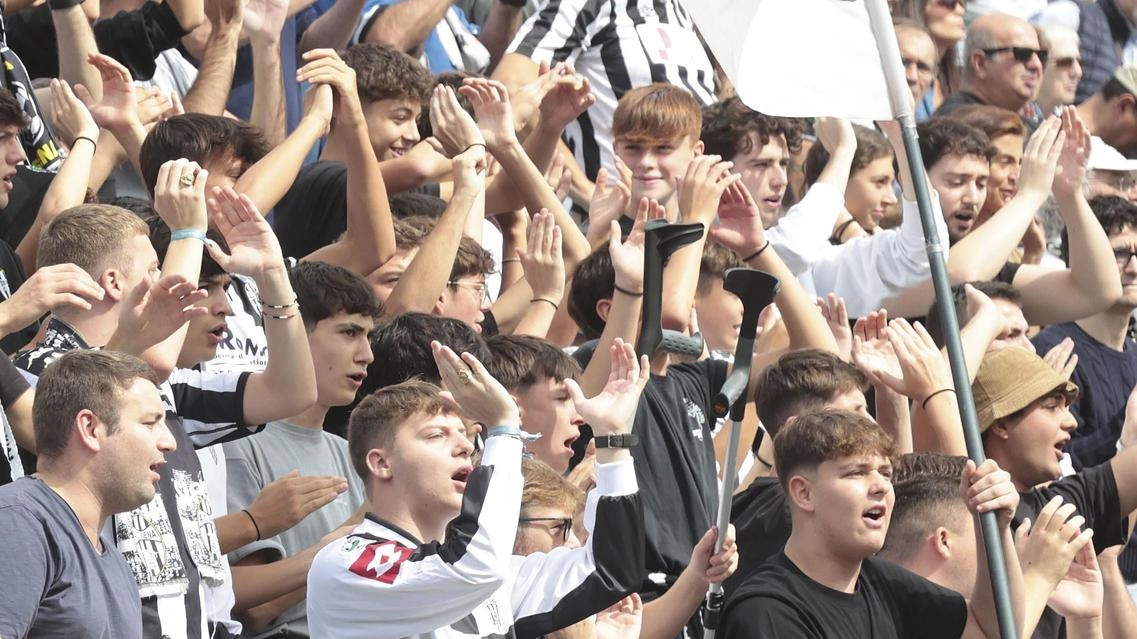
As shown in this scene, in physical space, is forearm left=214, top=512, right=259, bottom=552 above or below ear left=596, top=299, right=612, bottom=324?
above

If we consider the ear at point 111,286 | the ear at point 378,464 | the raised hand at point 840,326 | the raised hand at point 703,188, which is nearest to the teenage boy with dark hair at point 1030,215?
the raised hand at point 840,326

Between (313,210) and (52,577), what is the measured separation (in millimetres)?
2985

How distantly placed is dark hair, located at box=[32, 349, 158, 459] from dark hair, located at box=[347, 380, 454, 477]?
625 mm

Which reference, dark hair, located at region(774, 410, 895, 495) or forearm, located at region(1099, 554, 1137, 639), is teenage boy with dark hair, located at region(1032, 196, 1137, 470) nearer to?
forearm, located at region(1099, 554, 1137, 639)

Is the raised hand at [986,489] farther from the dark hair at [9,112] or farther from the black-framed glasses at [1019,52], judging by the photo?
the black-framed glasses at [1019,52]

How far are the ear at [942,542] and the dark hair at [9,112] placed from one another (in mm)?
2826

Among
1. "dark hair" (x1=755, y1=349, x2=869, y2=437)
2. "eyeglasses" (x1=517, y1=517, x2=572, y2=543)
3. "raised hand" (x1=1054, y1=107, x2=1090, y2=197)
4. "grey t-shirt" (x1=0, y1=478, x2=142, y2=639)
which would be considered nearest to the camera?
"grey t-shirt" (x1=0, y1=478, x2=142, y2=639)

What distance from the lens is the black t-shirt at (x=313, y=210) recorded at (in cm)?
695

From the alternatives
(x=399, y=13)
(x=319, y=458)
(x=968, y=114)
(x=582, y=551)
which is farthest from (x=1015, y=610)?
(x=399, y=13)

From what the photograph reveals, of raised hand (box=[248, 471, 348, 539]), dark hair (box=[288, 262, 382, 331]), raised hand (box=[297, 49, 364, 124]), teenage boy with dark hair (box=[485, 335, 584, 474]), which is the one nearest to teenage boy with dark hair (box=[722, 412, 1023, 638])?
teenage boy with dark hair (box=[485, 335, 584, 474])

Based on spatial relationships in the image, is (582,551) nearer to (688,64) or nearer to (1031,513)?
(1031,513)

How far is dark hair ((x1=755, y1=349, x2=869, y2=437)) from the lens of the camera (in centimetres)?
586

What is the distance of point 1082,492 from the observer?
19.8 feet

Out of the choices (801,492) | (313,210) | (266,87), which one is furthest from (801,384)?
(266,87)
